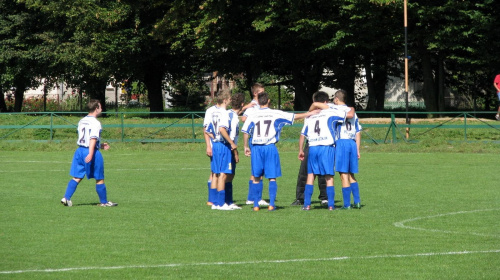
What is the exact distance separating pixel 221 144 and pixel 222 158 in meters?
0.23

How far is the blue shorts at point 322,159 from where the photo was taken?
42.4ft

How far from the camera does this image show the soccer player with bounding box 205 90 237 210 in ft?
42.0

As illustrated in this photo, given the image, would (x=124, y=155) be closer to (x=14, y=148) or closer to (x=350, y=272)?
(x=14, y=148)

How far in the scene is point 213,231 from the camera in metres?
10.8

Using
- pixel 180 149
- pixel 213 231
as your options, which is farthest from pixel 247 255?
pixel 180 149

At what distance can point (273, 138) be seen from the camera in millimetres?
12930

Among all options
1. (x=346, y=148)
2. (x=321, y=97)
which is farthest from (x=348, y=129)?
(x=321, y=97)

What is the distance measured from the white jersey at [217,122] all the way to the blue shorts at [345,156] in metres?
1.83

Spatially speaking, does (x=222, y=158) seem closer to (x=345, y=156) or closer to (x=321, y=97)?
(x=321, y=97)

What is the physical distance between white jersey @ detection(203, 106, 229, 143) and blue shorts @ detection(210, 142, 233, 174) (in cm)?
10

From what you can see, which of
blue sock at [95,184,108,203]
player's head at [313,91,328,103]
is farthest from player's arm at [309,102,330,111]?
blue sock at [95,184,108,203]

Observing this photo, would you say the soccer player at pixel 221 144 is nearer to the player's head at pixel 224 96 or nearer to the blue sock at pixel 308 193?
the player's head at pixel 224 96

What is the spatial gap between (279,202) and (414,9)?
2641cm

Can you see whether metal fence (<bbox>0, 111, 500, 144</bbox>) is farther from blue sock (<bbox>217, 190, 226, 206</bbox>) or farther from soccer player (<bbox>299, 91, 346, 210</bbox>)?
blue sock (<bbox>217, 190, 226, 206</bbox>)
